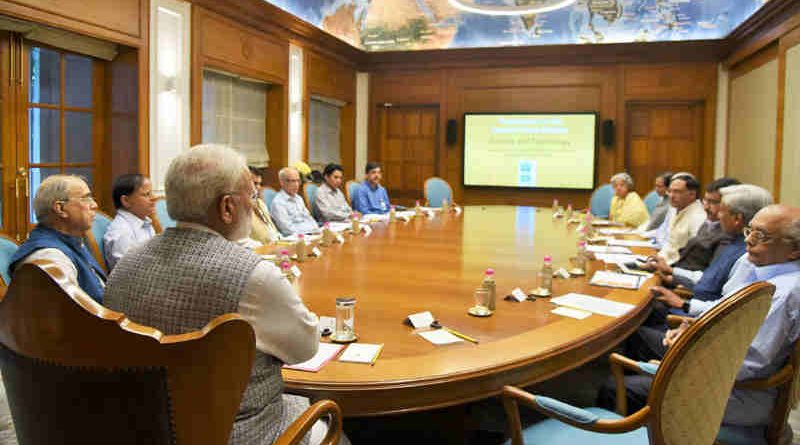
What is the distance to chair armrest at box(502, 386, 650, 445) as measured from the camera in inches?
55.8

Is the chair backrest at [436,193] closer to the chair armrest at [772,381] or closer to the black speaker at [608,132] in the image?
the black speaker at [608,132]

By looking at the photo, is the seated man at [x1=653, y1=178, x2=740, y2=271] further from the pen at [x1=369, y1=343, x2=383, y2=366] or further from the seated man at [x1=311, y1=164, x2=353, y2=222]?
the seated man at [x1=311, y1=164, x2=353, y2=222]

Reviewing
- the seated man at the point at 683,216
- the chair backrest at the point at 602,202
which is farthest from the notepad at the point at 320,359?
the chair backrest at the point at 602,202

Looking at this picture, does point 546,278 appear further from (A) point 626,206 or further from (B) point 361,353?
(A) point 626,206

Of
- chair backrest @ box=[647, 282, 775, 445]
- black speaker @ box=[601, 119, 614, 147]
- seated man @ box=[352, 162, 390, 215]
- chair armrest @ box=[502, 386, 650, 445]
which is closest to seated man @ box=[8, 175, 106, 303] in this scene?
chair armrest @ box=[502, 386, 650, 445]

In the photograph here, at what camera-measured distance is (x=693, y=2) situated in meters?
8.03

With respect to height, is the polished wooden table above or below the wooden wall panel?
below

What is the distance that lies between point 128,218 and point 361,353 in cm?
202

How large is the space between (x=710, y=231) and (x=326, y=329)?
8.51 feet

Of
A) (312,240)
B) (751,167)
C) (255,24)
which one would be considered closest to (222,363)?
→ (312,240)

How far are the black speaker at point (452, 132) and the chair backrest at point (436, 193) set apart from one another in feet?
4.39

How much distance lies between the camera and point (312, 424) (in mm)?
1355

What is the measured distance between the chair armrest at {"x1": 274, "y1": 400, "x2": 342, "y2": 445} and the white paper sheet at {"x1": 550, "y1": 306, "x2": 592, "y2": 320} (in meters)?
1.12

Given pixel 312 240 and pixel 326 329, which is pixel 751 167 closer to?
pixel 312 240
